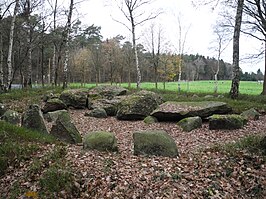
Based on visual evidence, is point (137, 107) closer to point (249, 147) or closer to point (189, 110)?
point (189, 110)

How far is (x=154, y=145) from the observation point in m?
7.18

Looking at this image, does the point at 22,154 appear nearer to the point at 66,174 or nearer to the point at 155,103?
the point at 66,174

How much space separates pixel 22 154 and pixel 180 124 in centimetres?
650

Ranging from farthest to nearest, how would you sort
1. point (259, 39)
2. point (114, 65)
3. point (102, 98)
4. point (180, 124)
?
1. point (114, 65)
2. point (259, 39)
3. point (102, 98)
4. point (180, 124)

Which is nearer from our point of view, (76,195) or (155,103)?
(76,195)

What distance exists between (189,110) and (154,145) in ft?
15.0

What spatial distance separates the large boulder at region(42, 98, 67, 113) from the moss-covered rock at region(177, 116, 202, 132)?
6926 mm

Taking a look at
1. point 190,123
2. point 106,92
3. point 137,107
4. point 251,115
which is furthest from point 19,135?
point 106,92

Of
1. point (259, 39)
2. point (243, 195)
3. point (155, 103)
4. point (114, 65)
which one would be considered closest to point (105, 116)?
point (155, 103)

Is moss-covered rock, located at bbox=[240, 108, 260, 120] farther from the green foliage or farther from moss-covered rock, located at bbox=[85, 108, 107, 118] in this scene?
the green foliage

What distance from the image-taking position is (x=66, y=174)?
573 cm

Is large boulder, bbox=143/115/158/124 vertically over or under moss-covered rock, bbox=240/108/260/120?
under

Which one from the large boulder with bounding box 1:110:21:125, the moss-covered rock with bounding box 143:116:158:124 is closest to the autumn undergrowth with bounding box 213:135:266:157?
the moss-covered rock with bounding box 143:116:158:124

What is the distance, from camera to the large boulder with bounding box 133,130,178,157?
23.3ft
